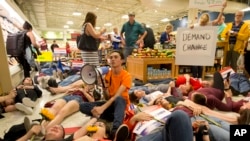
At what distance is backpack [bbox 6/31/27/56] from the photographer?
4293mm

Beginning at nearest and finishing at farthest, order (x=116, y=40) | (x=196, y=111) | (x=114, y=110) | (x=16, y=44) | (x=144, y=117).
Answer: (x=144, y=117), (x=196, y=111), (x=114, y=110), (x=16, y=44), (x=116, y=40)

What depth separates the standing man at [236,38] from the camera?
4.57 metres

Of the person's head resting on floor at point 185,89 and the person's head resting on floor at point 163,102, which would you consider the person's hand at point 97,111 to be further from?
the person's head resting on floor at point 185,89

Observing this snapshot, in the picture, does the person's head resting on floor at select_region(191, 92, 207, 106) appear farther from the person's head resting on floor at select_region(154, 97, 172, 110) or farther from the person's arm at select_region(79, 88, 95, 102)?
the person's arm at select_region(79, 88, 95, 102)

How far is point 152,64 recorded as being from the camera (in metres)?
4.82

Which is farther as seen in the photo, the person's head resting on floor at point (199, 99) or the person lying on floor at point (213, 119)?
the person's head resting on floor at point (199, 99)

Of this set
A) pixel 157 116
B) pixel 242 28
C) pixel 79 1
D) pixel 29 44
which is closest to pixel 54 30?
pixel 79 1

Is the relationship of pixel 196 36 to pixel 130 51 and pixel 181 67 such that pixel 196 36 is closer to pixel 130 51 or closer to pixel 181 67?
pixel 181 67

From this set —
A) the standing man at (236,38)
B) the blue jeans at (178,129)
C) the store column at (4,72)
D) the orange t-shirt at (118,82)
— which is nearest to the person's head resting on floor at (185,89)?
the orange t-shirt at (118,82)

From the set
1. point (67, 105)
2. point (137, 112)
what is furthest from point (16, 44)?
point (137, 112)

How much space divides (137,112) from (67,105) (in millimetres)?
907

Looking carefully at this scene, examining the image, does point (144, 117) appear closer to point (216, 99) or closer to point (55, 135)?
point (55, 135)

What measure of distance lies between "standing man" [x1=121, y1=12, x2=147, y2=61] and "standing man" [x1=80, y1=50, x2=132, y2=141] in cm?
254

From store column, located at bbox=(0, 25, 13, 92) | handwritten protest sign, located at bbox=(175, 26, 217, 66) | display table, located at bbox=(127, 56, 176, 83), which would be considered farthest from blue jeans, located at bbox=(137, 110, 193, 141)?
store column, located at bbox=(0, 25, 13, 92)
